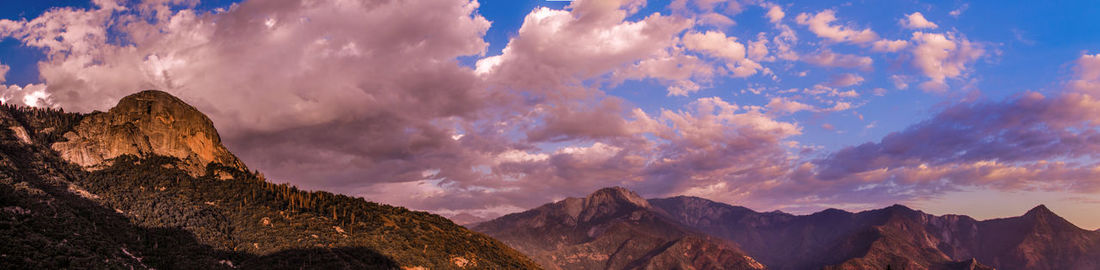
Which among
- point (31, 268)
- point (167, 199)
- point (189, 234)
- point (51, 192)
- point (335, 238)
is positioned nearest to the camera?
point (31, 268)

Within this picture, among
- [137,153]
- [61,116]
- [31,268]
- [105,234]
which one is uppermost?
[61,116]

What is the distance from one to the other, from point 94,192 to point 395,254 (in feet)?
288

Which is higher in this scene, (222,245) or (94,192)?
(94,192)

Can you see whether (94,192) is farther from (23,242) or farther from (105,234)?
(23,242)

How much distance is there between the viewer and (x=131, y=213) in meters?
157

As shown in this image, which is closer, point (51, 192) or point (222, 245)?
point (51, 192)

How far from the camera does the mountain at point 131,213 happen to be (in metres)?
120

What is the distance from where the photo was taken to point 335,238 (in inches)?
7293

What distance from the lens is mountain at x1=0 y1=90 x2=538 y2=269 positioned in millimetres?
120250

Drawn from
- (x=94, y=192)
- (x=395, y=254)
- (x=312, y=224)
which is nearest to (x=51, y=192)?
(x=94, y=192)

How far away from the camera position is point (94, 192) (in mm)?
160000

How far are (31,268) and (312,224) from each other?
3445 inches

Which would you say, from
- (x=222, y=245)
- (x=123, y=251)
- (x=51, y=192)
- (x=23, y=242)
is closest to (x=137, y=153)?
(x=51, y=192)

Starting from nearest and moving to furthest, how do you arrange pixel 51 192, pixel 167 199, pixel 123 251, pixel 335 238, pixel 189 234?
pixel 123 251
pixel 51 192
pixel 189 234
pixel 167 199
pixel 335 238
